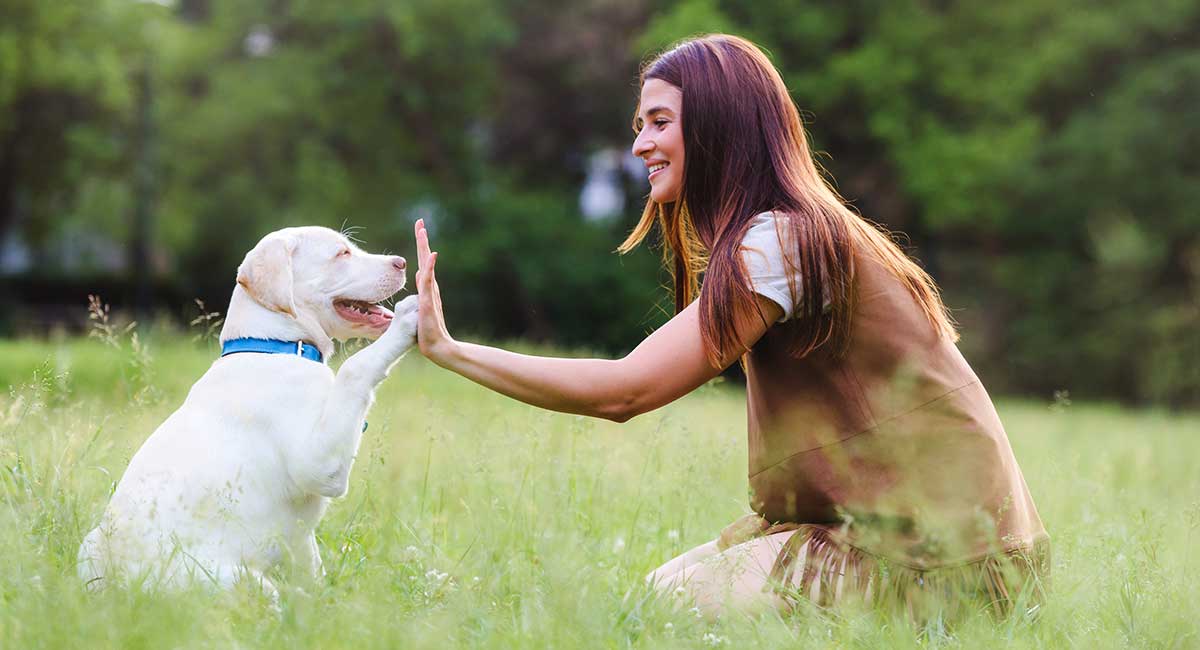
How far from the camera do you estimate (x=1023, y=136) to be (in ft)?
82.6

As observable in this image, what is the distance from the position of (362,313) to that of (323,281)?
0.56 feet

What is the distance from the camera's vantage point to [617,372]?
3408mm

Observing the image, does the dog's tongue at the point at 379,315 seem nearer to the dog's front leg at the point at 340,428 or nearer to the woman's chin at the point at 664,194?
the dog's front leg at the point at 340,428

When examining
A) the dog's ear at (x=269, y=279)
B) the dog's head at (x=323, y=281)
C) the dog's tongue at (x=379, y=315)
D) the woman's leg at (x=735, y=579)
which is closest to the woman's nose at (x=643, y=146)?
the dog's head at (x=323, y=281)

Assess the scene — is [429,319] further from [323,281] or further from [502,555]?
[502,555]

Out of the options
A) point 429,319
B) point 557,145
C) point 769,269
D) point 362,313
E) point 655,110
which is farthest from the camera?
point 557,145

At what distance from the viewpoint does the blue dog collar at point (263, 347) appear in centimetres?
375

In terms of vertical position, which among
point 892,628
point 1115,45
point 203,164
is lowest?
point 203,164

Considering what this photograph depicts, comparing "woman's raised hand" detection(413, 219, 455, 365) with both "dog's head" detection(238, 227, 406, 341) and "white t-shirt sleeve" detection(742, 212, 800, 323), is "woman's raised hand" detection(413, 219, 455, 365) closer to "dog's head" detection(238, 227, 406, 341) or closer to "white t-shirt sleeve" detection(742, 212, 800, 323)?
"dog's head" detection(238, 227, 406, 341)

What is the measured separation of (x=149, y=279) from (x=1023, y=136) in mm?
21025

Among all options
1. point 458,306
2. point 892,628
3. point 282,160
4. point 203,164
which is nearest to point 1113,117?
point 458,306

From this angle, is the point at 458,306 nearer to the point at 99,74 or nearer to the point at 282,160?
the point at 282,160

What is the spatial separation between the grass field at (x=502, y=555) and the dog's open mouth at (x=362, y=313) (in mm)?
336

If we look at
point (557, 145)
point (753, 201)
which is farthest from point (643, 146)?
point (557, 145)
